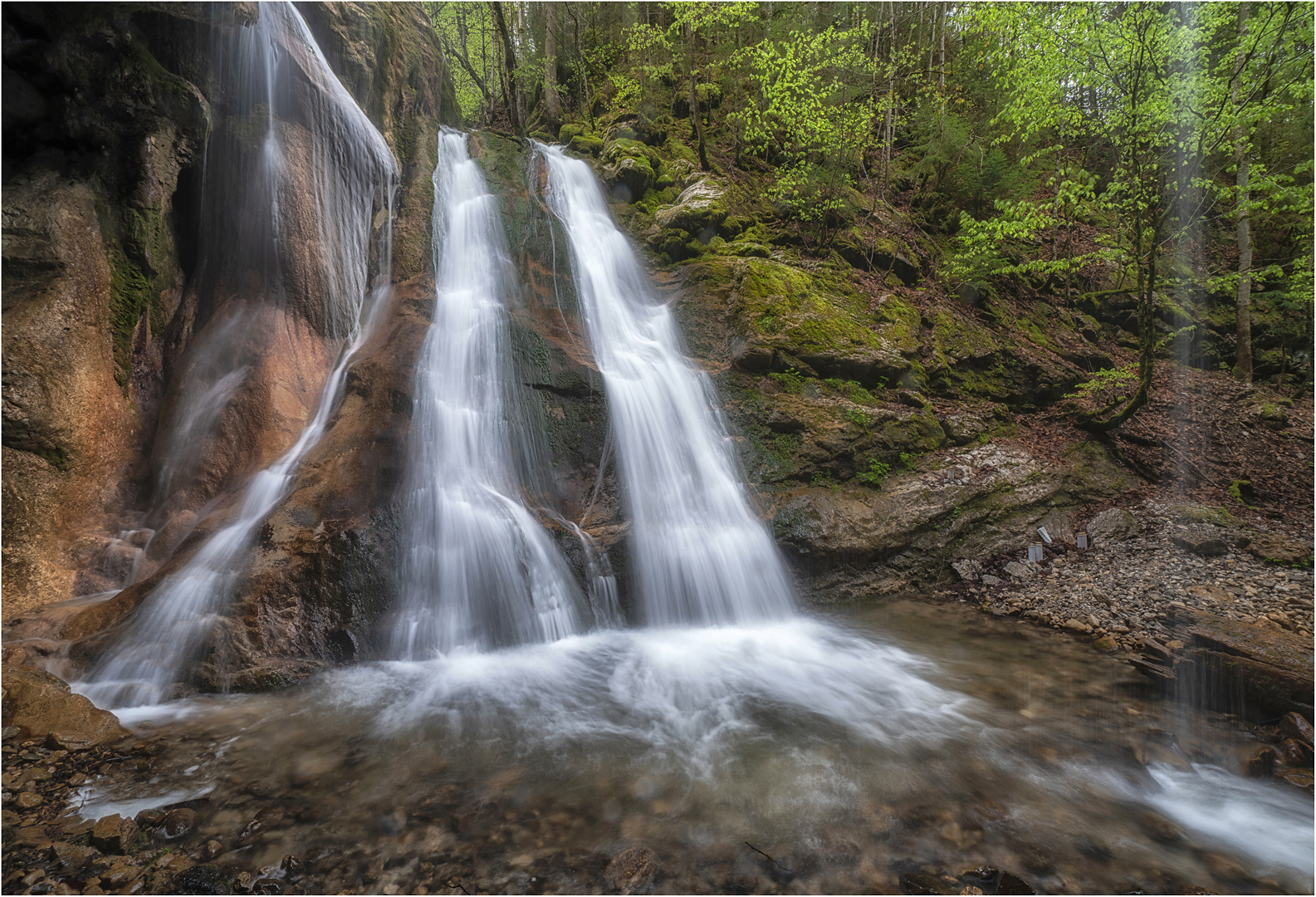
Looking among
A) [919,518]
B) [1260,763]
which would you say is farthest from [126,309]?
[1260,763]

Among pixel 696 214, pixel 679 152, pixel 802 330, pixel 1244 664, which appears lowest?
pixel 1244 664

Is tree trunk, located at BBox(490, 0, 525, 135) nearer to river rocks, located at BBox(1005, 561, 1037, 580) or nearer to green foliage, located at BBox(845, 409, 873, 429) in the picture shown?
green foliage, located at BBox(845, 409, 873, 429)

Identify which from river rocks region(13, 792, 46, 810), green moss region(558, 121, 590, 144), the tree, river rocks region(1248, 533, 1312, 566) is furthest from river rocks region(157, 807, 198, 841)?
green moss region(558, 121, 590, 144)

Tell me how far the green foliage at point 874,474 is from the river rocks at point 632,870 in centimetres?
584

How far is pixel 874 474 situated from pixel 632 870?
20.1 ft

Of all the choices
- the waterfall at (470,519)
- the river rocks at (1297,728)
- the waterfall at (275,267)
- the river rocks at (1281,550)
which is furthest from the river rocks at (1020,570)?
the waterfall at (275,267)

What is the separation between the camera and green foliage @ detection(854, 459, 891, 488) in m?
7.55

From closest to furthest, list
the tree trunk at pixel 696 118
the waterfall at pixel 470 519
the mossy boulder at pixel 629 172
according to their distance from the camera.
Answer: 1. the waterfall at pixel 470 519
2. the mossy boulder at pixel 629 172
3. the tree trunk at pixel 696 118

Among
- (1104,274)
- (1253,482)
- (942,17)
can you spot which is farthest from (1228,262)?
(942,17)

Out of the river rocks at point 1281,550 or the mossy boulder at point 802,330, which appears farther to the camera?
the mossy boulder at point 802,330

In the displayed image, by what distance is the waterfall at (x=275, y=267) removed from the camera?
4391 mm

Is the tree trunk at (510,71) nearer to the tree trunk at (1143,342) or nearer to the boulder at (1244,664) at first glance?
the tree trunk at (1143,342)

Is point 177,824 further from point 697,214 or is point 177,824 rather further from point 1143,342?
point 1143,342

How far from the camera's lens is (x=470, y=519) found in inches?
240
